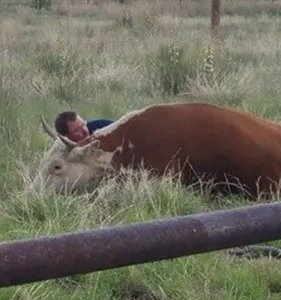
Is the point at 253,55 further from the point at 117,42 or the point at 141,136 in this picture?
the point at 141,136

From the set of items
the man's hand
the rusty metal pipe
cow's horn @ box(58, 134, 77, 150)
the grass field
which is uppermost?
the rusty metal pipe

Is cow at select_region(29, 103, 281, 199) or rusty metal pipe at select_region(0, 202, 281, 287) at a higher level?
rusty metal pipe at select_region(0, 202, 281, 287)

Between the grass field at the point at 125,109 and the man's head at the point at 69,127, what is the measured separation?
411 mm

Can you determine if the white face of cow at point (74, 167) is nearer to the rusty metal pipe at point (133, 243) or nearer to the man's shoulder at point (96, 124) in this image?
the man's shoulder at point (96, 124)

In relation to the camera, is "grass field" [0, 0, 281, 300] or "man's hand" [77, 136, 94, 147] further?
"man's hand" [77, 136, 94, 147]

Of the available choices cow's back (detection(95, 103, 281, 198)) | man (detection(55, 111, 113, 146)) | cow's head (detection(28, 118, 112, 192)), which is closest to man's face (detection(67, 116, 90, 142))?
man (detection(55, 111, 113, 146))

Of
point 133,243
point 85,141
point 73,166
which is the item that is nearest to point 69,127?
point 85,141

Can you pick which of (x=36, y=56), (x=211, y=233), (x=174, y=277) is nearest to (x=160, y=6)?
(x=36, y=56)

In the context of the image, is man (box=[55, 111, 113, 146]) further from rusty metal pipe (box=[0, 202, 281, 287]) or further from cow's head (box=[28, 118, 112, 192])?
rusty metal pipe (box=[0, 202, 281, 287])

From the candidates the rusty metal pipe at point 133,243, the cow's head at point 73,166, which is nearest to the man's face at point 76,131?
the cow's head at point 73,166

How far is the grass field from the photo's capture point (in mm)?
4934

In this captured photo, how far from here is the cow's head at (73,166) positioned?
22.5 ft

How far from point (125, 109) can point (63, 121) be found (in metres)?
Answer: 3.40

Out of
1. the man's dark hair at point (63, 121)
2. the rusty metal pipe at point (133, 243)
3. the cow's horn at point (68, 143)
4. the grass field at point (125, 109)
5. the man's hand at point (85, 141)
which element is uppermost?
the rusty metal pipe at point (133, 243)
